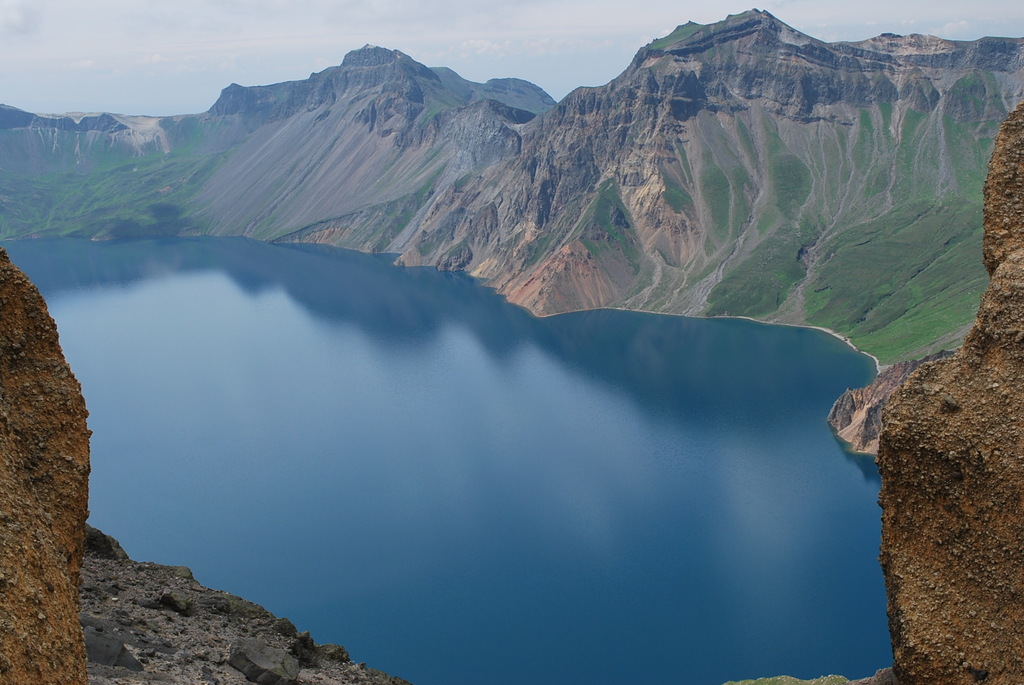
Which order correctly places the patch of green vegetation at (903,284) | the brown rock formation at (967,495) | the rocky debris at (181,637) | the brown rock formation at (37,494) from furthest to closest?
the patch of green vegetation at (903,284)
the rocky debris at (181,637)
the brown rock formation at (967,495)
the brown rock formation at (37,494)

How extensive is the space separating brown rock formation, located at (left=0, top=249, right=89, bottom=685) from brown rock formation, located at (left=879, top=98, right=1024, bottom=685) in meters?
18.8

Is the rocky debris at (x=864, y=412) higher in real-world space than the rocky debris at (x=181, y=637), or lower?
lower

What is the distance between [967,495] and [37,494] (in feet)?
68.7

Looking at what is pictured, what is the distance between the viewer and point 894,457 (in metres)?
20.8

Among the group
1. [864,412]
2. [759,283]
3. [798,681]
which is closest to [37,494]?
[798,681]

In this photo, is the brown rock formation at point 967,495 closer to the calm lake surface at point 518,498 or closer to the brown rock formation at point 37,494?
the brown rock formation at point 37,494

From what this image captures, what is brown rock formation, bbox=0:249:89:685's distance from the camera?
13.7 meters

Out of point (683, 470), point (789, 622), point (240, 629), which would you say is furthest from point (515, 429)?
point (240, 629)

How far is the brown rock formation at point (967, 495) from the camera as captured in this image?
18.8 meters

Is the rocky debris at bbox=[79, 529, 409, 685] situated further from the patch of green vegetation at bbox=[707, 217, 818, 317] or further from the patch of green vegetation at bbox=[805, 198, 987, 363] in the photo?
the patch of green vegetation at bbox=[707, 217, 818, 317]

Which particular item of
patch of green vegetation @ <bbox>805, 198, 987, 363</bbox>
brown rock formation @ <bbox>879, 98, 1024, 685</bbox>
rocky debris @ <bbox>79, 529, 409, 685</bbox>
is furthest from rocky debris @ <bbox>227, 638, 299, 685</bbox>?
patch of green vegetation @ <bbox>805, 198, 987, 363</bbox>

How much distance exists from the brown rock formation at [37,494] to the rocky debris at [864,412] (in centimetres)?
9688

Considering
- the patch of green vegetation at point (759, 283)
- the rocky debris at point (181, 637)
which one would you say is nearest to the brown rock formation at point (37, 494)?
the rocky debris at point (181, 637)

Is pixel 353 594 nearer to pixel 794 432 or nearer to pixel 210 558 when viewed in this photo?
pixel 210 558
